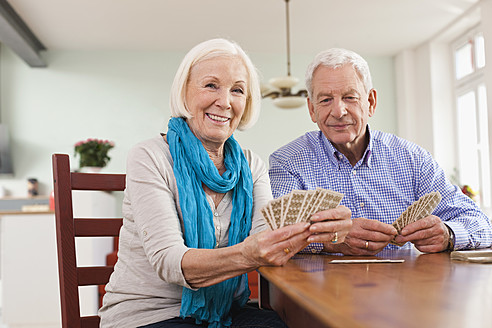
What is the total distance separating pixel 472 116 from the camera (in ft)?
22.6

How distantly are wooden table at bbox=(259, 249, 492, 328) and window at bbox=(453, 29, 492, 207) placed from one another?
568 cm

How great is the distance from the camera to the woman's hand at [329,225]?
1147mm

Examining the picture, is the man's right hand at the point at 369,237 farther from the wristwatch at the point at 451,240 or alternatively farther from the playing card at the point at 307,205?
the playing card at the point at 307,205

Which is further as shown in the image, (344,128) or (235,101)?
(344,128)

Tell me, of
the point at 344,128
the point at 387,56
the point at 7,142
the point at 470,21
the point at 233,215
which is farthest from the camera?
the point at 387,56

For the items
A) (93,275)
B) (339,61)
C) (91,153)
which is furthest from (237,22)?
(93,275)

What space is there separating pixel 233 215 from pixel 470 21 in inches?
238

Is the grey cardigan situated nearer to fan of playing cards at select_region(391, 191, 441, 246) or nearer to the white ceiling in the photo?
fan of playing cards at select_region(391, 191, 441, 246)

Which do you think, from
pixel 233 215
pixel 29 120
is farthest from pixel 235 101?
pixel 29 120

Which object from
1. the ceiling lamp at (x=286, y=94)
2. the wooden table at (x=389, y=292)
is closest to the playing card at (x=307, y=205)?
the wooden table at (x=389, y=292)

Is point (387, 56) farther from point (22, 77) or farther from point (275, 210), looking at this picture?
point (275, 210)

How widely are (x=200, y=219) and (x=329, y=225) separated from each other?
0.42 m

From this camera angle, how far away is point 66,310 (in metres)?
1.54

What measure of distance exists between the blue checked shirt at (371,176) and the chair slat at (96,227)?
609 mm
